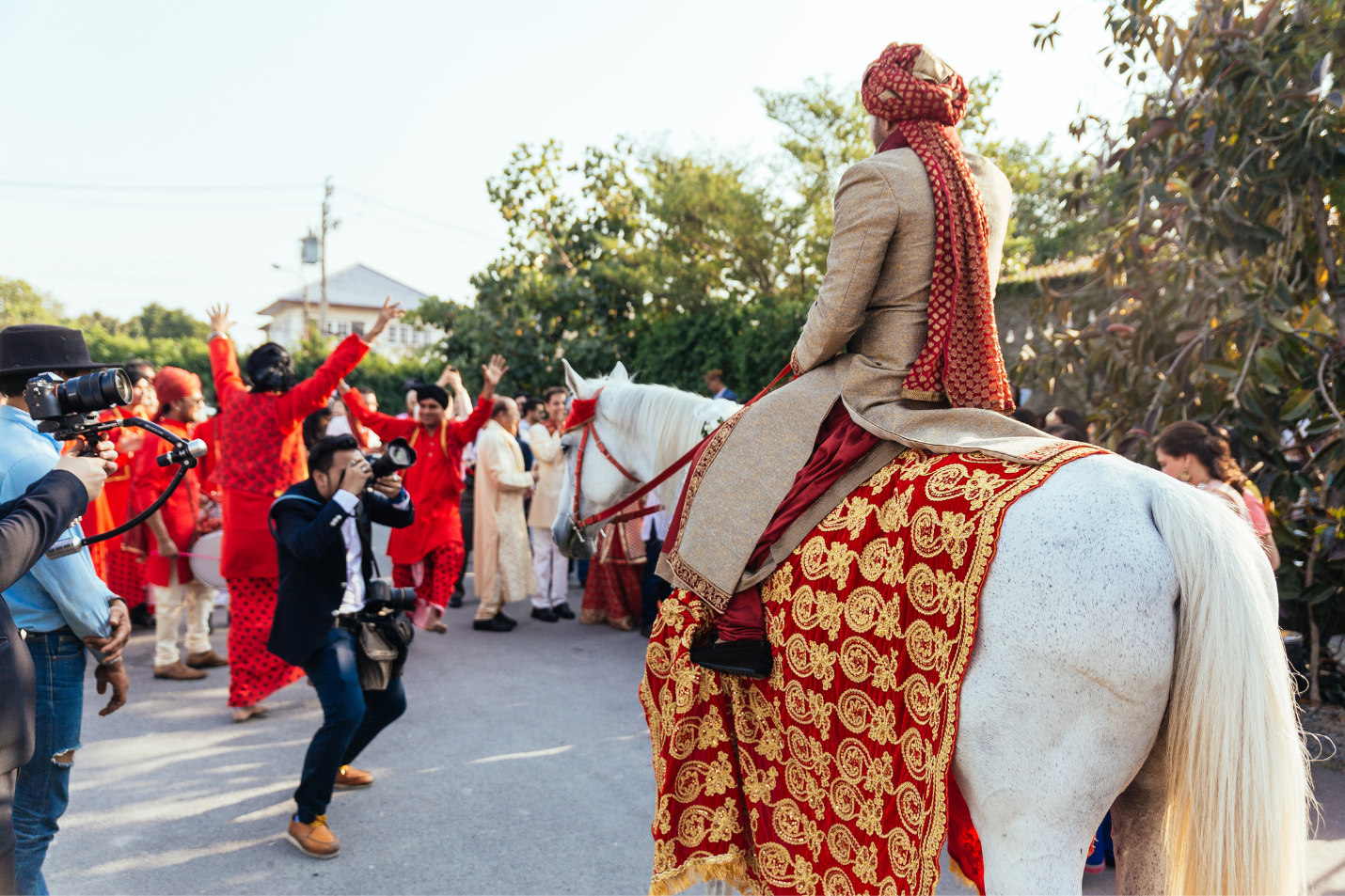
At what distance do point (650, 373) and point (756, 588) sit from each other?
33.3 ft

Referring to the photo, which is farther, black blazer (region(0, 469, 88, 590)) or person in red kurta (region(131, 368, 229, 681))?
person in red kurta (region(131, 368, 229, 681))

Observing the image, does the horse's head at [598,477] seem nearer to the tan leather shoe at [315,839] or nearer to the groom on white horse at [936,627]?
the groom on white horse at [936,627]

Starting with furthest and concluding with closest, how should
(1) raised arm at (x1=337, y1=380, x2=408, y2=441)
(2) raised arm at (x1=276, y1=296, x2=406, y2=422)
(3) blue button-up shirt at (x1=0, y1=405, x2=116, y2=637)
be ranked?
(1) raised arm at (x1=337, y1=380, x2=408, y2=441), (2) raised arm at (x1=276, y1=296, x2=406, y2=422), (3) blue button-up shirt at (x1=0, y1=405, x2=116, y2=637)

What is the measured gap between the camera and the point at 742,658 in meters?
2.22

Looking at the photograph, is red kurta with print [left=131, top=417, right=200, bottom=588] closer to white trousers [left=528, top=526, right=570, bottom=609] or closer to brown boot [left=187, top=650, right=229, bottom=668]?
brown boot [left=187, top=650, right=229, bottom=668]

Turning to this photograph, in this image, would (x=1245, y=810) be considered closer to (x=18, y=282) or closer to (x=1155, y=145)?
(x=1155, y=145)

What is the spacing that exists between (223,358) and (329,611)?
2496mm

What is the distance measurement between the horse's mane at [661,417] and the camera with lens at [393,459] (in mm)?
937

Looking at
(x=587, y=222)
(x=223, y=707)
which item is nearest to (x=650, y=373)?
(x=587, y=222)

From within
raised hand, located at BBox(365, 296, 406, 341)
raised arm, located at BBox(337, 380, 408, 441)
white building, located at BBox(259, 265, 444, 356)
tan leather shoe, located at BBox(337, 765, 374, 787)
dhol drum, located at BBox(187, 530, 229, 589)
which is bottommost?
tan leather shoe, located at BBox(337, 765, 374, 787)

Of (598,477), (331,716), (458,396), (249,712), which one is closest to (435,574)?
(458,396)

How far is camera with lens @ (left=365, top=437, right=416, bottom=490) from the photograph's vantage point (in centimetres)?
388

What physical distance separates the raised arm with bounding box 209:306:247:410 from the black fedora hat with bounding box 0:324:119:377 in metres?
2.79

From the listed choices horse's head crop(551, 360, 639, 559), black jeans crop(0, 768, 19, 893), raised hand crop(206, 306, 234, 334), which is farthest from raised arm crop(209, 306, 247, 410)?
black jeans crop(0, 768, 19, 893)
